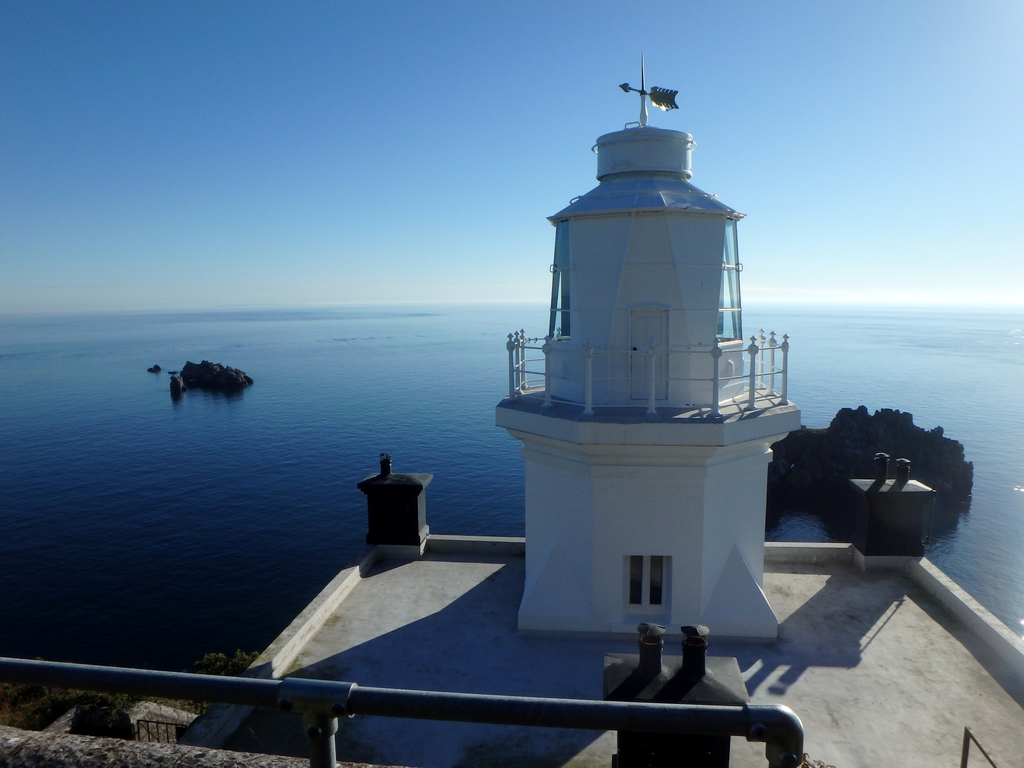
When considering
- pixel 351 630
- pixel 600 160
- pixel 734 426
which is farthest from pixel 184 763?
pixel 600 160

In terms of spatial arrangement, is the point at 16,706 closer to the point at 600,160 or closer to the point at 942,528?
the point at 600,160

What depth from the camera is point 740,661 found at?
325 inches

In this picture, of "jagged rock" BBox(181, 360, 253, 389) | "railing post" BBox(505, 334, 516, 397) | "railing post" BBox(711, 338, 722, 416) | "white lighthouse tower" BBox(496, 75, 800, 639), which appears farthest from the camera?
"jagged rock" BBox(181, 360, 253, 389)

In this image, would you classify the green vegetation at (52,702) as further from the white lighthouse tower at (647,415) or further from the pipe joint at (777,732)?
the pipe joint at (777,732)

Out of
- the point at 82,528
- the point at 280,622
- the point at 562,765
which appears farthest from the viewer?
the point at 82,528

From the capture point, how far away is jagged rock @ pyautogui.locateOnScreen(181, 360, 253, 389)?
77.9m

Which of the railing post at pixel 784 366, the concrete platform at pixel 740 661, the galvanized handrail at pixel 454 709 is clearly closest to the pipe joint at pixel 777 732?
the galvanized handrail at pixel 454 709

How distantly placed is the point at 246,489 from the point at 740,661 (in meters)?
36.9

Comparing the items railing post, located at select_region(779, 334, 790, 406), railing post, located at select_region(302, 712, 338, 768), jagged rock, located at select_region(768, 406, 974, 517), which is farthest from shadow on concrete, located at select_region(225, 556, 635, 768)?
jagged rock, located at select_region(768, 406, 974, 517)

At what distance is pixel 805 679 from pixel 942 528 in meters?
40.4

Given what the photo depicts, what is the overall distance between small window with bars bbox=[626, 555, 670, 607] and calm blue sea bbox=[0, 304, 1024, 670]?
19.4m

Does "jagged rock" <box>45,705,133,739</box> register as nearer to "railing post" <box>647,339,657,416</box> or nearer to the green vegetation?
the green vegetation

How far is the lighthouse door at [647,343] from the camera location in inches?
336

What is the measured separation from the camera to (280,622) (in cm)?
2486
